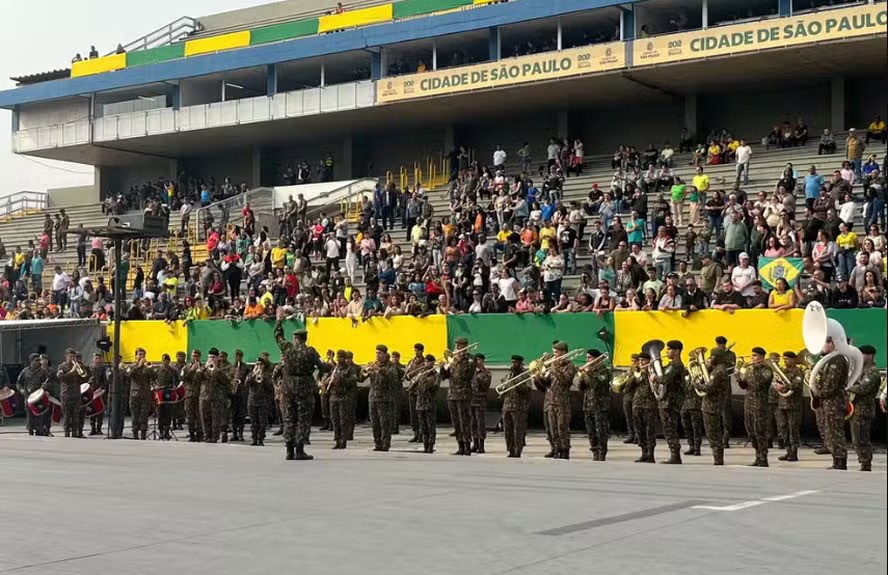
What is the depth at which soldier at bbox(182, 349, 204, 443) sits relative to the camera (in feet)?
74.7

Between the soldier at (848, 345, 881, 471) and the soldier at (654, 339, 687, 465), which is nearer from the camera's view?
the soldier at (848, 345, 881, 471)

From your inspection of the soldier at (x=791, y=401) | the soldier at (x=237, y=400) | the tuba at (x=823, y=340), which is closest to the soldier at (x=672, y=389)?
the soldier at (x=791, y=401)

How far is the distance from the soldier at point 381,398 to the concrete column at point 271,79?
2611cm

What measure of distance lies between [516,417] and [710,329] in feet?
12.7

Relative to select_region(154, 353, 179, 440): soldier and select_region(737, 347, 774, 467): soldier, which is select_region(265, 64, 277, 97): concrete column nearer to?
select_region(154, 353, 179, 440): soldier

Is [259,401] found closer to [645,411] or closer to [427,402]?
[427,402]

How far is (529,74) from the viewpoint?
3684cm

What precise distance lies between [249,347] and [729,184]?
12.0 metres

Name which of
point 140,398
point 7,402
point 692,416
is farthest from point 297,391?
point 7,402

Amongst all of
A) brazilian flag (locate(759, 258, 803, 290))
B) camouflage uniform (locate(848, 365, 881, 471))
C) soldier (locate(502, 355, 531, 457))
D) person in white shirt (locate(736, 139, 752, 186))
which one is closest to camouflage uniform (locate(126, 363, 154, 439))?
soldier (locate(502, 355, 531, 457))

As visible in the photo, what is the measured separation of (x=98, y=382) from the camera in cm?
2564

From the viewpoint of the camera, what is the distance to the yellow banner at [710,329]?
19438 millimetres

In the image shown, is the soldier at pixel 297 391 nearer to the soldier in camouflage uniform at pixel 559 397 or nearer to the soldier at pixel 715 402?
the soldier in camouflage uniform at pixel 559 397

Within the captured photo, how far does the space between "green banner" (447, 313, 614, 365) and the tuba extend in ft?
18.0
